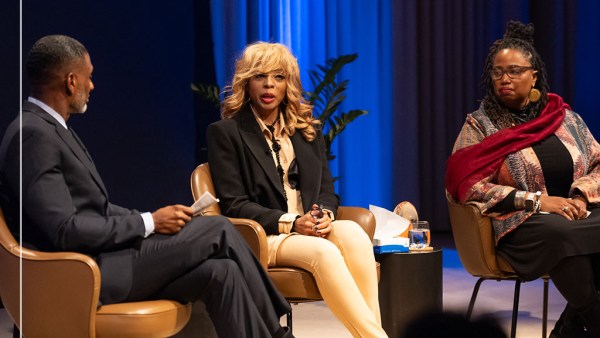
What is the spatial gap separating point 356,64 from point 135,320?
484 centimetres

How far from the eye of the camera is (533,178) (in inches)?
165

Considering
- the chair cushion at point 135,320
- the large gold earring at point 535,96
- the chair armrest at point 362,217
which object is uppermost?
the large gold earring at point 535,96

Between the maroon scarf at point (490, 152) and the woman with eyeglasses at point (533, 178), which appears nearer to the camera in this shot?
the woman with eyeglasses at point (533, 178)

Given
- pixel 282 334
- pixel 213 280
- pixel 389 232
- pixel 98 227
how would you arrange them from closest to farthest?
pixel 98 227 → pixel 213 280 → pixel 282 334 → pixel 389 232

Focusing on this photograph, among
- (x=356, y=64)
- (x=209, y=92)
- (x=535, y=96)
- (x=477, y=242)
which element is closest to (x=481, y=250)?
Result: (x=477, y=242)

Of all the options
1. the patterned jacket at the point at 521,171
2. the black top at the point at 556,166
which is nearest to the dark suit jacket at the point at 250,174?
the patterned jacket at the point at 521,171

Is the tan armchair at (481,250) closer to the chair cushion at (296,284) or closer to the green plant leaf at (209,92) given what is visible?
the chair cushion at (296,284)

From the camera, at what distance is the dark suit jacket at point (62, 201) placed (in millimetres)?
2852

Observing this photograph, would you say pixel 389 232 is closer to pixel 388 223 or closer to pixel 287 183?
pixel 388 223

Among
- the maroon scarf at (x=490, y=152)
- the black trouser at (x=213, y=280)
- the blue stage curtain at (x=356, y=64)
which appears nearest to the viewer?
the black trouser at (x=213, y=280)

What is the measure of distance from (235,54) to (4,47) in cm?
340

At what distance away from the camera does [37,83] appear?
118 inches

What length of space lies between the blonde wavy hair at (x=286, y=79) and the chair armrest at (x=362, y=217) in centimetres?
36

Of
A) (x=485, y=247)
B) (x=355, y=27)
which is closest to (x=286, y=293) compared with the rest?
(x=485, y=247)
